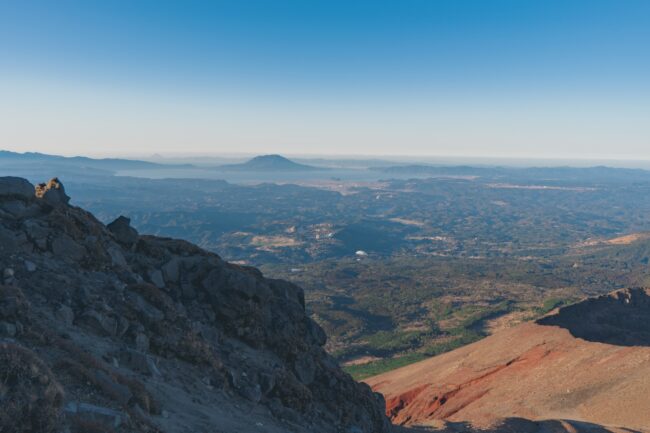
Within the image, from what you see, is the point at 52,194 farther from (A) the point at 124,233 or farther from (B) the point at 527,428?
(B) the point at 527,428

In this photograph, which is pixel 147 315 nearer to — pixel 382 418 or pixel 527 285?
pixel 382 418

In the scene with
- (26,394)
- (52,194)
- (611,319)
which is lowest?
(611,319)

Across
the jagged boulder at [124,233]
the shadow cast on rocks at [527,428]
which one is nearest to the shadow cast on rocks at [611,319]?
the shadow cast on rocks at [527,428]

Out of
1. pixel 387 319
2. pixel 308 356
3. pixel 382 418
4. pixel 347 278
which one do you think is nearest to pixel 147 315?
pixel 308 356

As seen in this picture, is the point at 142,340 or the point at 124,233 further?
the point at 124,233

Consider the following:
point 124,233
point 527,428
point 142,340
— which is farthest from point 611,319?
point 142,340

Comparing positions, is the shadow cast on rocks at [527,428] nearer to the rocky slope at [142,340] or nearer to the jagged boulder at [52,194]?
the rocky slope at [142,340]

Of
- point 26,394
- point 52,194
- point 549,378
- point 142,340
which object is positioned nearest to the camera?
point 26,394
